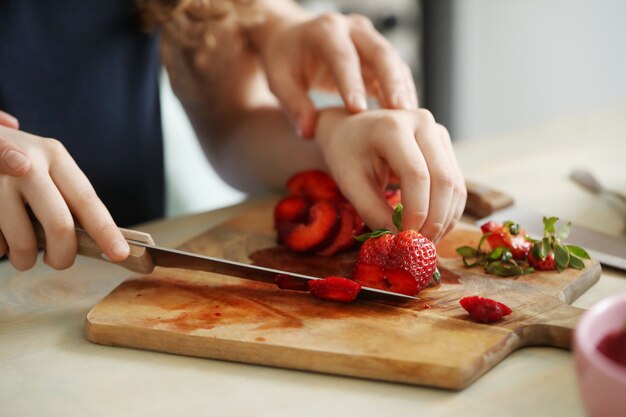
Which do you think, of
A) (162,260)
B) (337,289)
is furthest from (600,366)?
(162,260)

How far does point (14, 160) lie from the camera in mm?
942

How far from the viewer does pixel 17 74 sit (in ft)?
4.86

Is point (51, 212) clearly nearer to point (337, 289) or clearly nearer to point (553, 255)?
point (337, 289)

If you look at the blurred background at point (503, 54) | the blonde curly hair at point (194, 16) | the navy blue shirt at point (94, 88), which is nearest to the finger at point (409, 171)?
the blonde curly hair at point (194, 16)

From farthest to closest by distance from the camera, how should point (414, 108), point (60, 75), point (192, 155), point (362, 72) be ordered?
point (192, 155) < point (60, 75) < point (362, 72) < point (414, 108)

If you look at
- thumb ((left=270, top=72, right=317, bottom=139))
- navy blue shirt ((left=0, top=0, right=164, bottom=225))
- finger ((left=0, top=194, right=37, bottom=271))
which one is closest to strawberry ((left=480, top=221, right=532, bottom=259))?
thumb ((left=270, top=72, right=317, bottom=139))

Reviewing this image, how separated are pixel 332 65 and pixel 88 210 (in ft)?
1.68

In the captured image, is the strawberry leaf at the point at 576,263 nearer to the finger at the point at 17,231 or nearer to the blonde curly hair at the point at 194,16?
the finger at the point at 17,231

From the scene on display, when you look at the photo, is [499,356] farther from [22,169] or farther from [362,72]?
[362,72]

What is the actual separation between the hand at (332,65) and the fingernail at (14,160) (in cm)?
51

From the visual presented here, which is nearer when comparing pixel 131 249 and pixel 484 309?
pixel 484 309

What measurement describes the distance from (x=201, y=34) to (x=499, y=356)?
1063mm

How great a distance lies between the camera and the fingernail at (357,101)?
4.06ft

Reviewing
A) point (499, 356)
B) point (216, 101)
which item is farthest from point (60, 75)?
point (499, 356)
